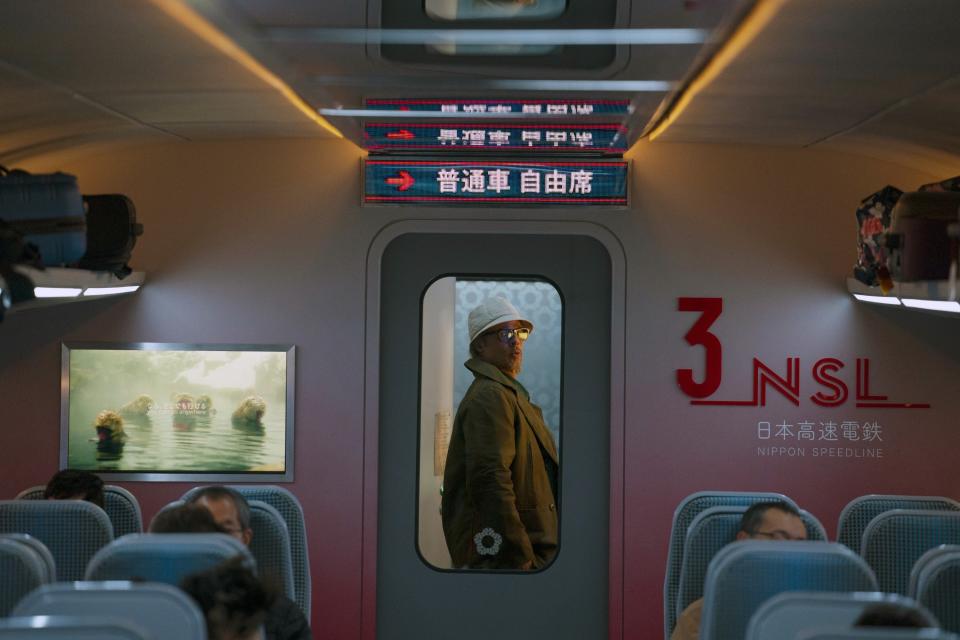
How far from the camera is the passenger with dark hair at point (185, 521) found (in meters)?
4.32

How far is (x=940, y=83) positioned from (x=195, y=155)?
433cm

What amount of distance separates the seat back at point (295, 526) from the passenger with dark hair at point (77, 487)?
18.0 inches

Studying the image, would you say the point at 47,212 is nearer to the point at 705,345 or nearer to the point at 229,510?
the point at 229,510

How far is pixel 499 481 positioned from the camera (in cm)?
773

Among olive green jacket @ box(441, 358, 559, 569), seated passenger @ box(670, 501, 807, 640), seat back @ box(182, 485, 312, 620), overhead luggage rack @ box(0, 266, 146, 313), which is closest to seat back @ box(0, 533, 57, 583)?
overhead luggage rack @ box(0, 266, 146, 313)

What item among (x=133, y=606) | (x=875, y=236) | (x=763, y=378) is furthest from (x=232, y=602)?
(x=763, y=378)

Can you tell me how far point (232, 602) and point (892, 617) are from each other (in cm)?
166

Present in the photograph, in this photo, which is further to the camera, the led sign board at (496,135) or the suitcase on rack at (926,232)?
the led sign board at (496,135)

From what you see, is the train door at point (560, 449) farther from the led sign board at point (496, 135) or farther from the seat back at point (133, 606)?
the seat back at point (133, 606)

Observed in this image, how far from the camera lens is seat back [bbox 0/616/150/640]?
2697 mm

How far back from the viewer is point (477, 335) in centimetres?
779

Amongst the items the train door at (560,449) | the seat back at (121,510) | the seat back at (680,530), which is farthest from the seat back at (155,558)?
the train door at (560,449)

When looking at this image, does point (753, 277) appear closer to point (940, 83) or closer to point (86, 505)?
point (940, 83)

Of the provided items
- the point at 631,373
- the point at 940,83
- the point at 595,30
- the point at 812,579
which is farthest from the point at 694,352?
the point at 812,579
